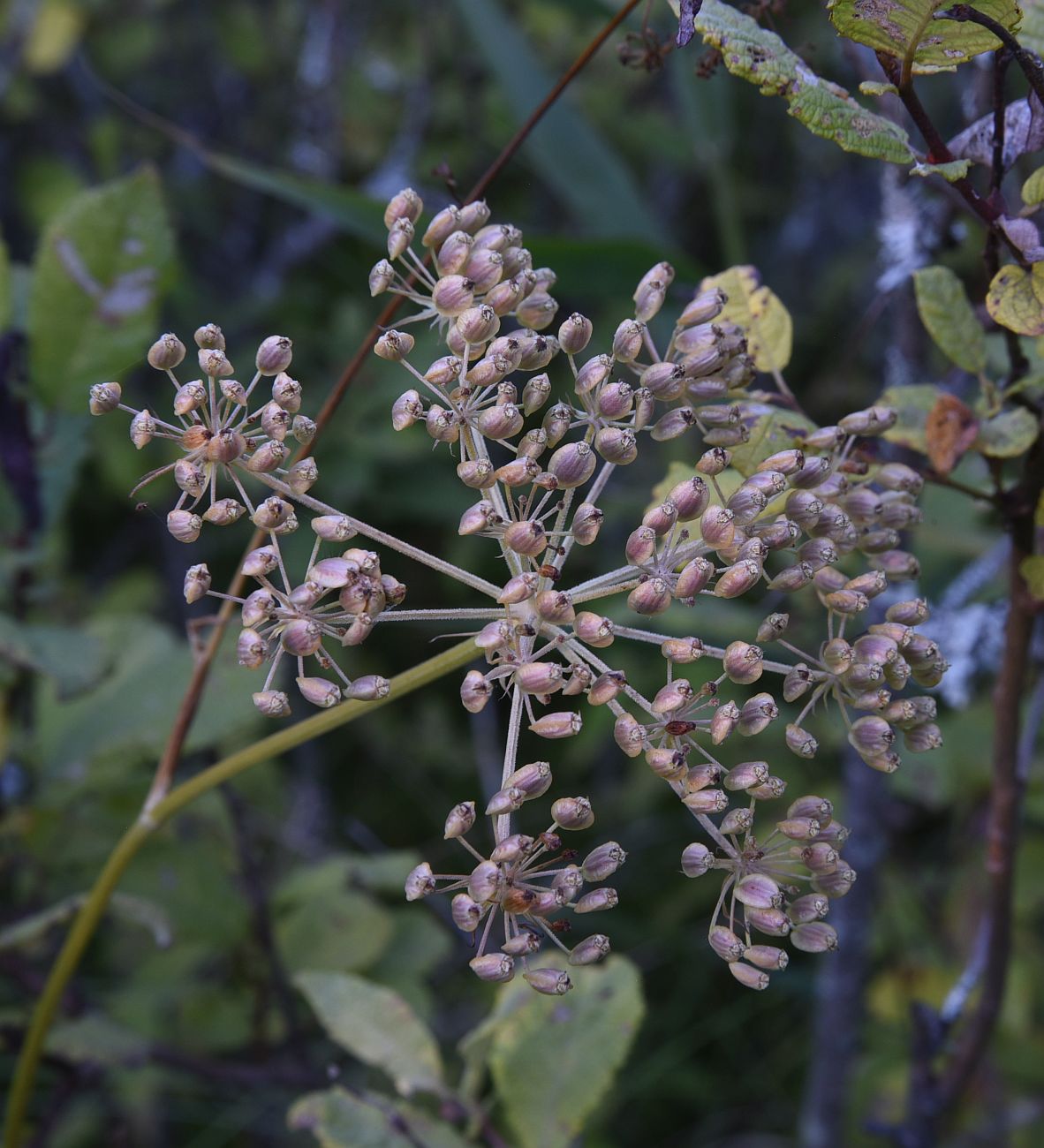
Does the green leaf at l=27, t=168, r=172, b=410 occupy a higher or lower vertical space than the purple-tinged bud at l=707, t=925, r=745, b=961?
lower

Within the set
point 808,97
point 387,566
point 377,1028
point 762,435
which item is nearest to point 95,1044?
point 377,1028

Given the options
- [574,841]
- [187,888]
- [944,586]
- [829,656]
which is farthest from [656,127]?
[829,656]

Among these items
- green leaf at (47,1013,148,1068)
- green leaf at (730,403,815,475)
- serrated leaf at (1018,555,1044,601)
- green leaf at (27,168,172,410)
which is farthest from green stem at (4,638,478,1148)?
green leaf at (27,168,172,410)

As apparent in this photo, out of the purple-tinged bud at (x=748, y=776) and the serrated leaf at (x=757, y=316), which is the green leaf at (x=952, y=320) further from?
the purple-tinged bud at (x=748, y=776)

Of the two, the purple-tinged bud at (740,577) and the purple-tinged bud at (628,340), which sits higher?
the purple-tinged bud at (628,340)

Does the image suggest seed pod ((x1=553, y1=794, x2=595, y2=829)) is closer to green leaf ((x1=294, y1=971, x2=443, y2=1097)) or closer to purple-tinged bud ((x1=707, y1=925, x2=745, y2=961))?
purple-tinged bud ((x1=707, y1=925, x2=745, y2=961))

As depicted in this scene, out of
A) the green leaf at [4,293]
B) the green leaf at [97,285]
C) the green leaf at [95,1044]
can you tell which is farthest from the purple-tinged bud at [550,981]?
the green leaf at [4,293]
